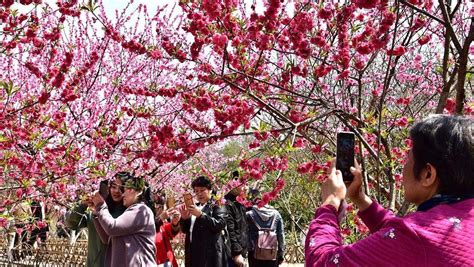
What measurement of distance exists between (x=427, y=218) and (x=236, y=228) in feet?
14.8

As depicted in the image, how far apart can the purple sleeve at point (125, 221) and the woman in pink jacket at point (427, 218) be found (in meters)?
2.61

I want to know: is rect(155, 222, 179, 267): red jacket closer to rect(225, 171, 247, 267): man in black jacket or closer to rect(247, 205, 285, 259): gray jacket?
rect(225, 171, 247, 267): man in black jacket

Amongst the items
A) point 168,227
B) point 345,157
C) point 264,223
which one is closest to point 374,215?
point 345,157

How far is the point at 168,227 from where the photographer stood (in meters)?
5.27

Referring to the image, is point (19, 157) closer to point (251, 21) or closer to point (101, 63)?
point (101, 63)

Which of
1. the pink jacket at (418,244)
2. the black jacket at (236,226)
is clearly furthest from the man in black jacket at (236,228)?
the pink jacket at (418,244)

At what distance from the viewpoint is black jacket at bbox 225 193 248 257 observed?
5672mm

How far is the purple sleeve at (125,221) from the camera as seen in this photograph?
13.2 feet

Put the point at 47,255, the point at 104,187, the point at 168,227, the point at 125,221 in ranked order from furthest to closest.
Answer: the point at 47,255 → the point at 168,227 → the point at 104,187 → the point at 125,221

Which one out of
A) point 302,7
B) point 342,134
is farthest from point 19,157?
point 342,134

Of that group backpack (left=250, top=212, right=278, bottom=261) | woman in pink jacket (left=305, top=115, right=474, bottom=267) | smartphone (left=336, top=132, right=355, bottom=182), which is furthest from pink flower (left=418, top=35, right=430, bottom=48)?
woman in pink jacket (left=305, top=115, right=474, bottom=267)

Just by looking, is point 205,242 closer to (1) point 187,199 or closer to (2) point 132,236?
(1) point 187,199

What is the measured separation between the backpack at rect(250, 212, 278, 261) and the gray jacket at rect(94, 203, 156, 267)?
240 centimetres

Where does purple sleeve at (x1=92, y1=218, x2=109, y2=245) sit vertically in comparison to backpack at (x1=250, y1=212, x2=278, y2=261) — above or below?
above
